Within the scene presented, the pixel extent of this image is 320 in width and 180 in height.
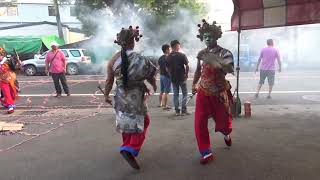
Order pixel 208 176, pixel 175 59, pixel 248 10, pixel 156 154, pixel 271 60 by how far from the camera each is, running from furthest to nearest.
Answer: pixel 271 60 < pixel 175 59 < pixel 248 10 < pixel 156 154 < pixel 208 176

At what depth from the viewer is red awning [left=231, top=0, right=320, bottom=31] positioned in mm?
7578

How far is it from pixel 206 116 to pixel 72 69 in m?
19.7

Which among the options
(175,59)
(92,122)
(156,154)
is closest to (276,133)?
(156,154)

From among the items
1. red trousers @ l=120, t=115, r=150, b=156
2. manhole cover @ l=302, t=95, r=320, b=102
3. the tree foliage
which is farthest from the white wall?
red trousers @ l=120, t=115, r=150, b=156

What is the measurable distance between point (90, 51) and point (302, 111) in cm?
1821

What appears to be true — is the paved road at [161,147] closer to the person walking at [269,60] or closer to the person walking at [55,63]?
the person walking at [269,60]

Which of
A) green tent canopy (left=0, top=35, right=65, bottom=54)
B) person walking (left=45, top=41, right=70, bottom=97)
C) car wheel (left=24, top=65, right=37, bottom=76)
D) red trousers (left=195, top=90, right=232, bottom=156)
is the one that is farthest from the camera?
green tent canopy (left=0, top=35, right=65, bottom=54)

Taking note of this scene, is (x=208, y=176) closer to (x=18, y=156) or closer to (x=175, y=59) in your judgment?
(x=18, y=156)

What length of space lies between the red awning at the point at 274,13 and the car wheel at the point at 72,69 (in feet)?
55.8

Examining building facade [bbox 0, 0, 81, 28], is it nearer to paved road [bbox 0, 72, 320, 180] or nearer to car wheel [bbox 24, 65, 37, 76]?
car wheel [bbox 24, 65, 37, 76]

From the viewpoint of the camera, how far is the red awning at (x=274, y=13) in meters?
7.58

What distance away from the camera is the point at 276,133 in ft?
23.9

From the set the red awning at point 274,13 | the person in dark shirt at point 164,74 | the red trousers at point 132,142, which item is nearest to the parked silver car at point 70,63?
the person in dark shirt at point 164,74

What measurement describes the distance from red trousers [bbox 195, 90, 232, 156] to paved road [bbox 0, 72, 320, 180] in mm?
293
